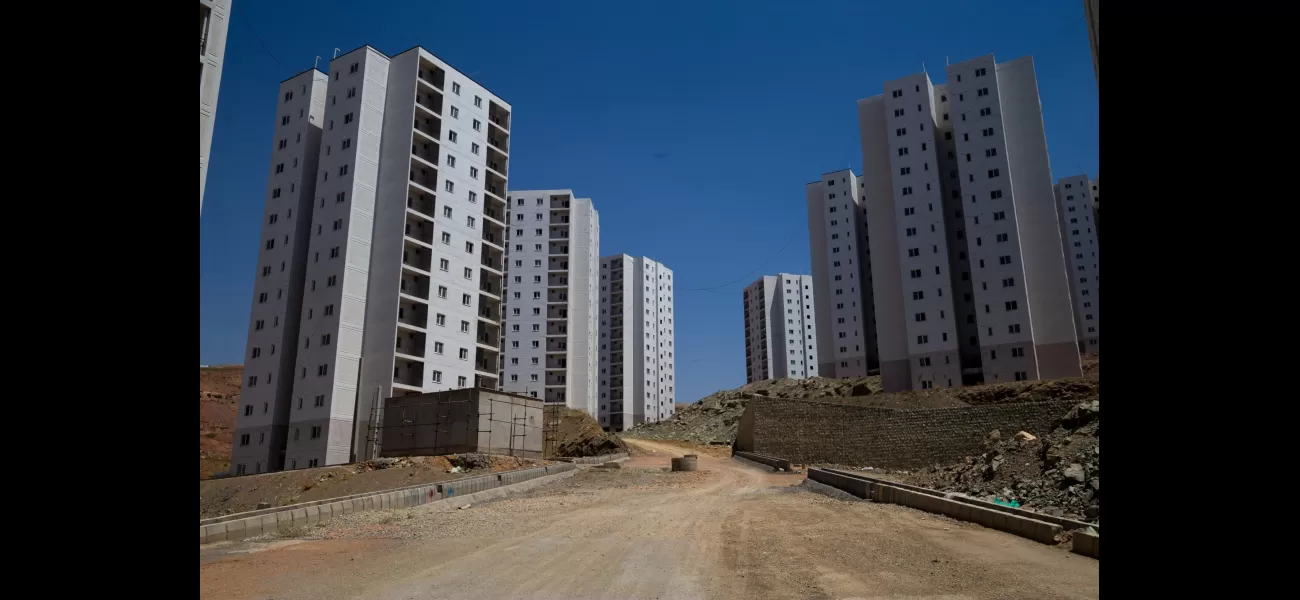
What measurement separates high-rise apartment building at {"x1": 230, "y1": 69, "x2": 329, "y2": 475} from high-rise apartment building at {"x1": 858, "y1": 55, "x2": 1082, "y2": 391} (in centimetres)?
5796

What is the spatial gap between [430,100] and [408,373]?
953 inches

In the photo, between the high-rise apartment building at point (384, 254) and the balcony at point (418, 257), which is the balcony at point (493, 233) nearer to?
the high-rise apartment building at point (384, 254)

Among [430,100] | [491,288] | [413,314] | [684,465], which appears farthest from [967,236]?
[413,314]

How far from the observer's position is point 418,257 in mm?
57344

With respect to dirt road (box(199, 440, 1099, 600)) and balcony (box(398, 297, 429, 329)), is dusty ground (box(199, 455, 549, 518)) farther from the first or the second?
dirt road (box(199, 440, 1099, 600))

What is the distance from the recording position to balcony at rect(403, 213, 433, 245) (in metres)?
56.8

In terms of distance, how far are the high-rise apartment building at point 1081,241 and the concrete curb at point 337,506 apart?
112090 millimetres

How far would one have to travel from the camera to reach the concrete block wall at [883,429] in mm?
38969

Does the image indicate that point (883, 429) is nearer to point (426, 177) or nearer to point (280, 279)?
point (426, 177)

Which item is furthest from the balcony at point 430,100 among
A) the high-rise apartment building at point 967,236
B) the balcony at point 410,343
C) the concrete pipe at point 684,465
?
the high-rise apartment building at point 967,236
